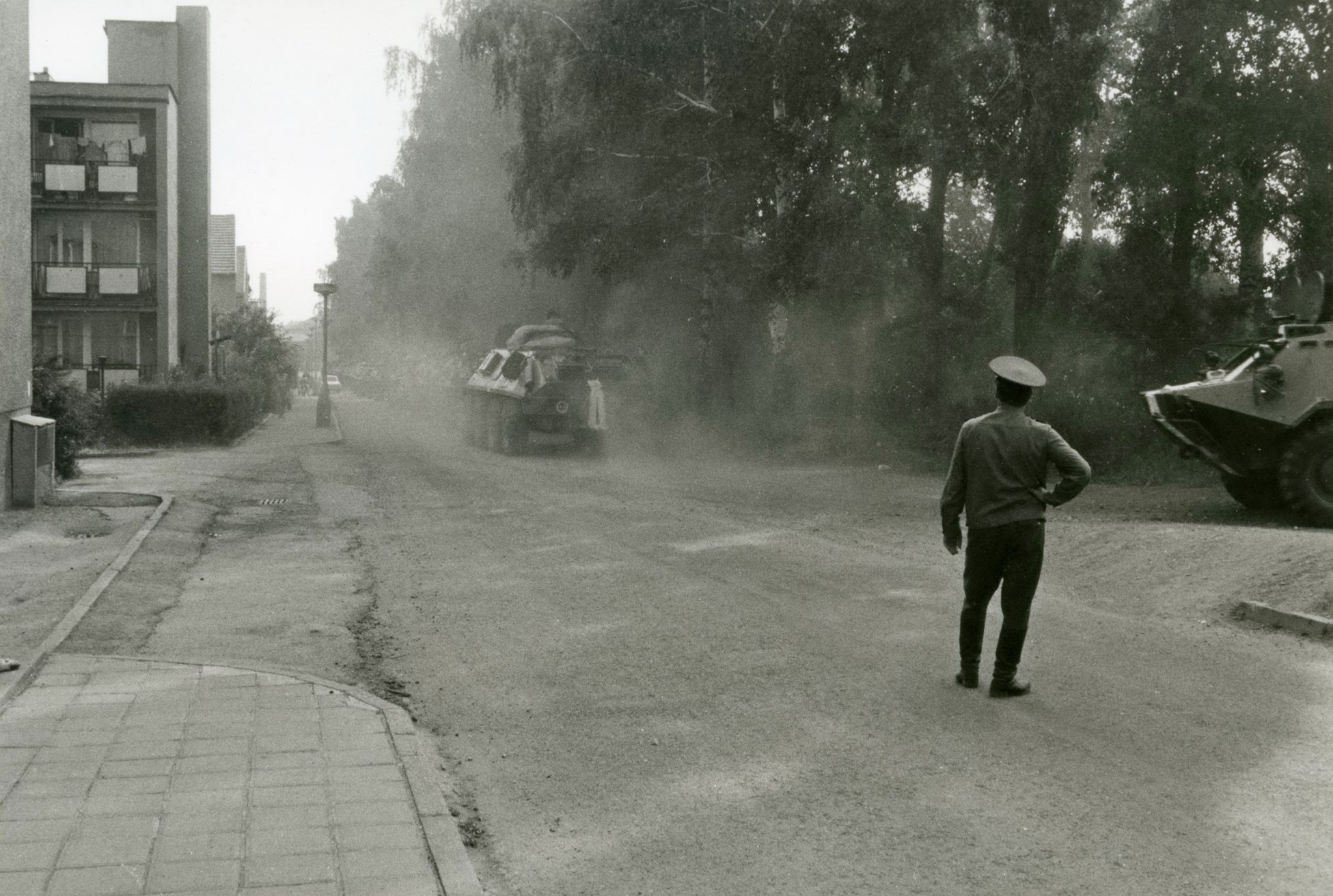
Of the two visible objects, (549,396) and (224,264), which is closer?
(549,396)

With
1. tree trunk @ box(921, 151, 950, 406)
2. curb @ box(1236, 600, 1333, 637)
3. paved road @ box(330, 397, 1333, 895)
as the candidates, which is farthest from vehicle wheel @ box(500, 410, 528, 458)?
curb @ box(1236, 600, 1333, 637)

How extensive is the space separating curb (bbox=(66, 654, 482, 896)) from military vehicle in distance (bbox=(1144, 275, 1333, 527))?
10385mm

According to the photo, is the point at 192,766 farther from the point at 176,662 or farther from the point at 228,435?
the point at 228,435

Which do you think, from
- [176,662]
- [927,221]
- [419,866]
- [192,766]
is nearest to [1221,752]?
[419,866]

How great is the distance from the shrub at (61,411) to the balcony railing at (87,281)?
63.4 ft

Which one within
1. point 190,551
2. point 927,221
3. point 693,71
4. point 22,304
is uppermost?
point 693,71

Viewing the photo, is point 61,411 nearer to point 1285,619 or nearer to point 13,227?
point 13,227

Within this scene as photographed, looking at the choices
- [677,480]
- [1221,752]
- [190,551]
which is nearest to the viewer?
[1221,752]

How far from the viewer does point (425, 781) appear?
5.17 m

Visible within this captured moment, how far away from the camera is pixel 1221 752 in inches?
228

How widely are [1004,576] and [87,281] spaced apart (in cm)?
3582

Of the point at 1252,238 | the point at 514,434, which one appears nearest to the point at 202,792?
the point at 514,434

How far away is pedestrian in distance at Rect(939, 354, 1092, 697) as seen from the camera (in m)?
6.93

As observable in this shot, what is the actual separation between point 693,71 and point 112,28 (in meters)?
23.4
